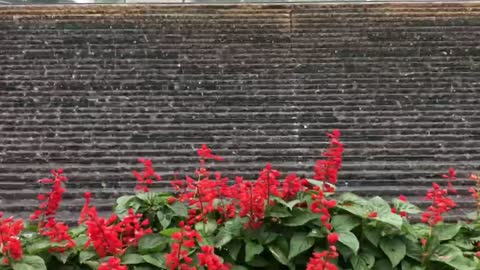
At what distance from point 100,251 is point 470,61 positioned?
5.50 meters

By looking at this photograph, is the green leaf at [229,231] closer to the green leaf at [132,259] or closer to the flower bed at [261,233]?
the flower bed at [261,233]

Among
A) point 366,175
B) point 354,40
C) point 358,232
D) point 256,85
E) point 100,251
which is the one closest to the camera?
point 100,251

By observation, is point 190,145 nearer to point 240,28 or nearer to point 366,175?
point 366,175

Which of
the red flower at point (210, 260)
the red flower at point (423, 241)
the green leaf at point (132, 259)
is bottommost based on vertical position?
the red flower at point (423, 241)

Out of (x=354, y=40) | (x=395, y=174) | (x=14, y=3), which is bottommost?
(x=395, y=174)

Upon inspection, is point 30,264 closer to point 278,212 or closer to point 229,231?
point 229,231

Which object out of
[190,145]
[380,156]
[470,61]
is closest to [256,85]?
[190,145]

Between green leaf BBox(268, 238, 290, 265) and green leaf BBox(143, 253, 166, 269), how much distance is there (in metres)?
0.46

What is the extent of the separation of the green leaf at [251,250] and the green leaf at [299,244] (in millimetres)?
131

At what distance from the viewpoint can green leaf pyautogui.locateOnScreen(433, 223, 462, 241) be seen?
2.58 metres

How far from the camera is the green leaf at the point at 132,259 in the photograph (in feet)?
7.77

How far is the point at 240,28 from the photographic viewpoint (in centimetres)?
751

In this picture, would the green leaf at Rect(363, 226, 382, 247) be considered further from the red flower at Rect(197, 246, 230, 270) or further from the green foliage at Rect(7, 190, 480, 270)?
the red flower at Rect(197, 246, 230, 270)

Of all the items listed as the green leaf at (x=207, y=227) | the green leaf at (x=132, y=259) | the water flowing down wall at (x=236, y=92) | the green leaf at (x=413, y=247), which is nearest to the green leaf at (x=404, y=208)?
the green leaf at (x=413, y=247)
